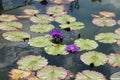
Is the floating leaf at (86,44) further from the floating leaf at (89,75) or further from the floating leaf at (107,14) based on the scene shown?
the floating leaf at (107,14)

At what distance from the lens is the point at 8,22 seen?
2.33 meters

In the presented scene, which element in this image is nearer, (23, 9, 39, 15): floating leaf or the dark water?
the dark water

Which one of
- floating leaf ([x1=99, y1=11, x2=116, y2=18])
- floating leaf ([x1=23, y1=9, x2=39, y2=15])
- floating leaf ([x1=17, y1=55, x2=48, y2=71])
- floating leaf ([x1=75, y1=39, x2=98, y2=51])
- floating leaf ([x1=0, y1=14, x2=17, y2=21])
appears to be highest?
floating leaf ([x1=23, y1=9, x2=39, y2=15])

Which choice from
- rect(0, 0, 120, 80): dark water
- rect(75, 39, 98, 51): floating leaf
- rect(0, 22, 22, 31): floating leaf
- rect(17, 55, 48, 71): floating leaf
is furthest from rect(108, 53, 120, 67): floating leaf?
rect(0, 22, 22, 31): floating leaf

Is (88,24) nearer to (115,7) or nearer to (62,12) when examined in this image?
(62,12)

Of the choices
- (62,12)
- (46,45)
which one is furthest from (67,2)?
(46,45)

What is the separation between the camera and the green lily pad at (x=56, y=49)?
1.99 m

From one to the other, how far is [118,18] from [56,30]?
62cm

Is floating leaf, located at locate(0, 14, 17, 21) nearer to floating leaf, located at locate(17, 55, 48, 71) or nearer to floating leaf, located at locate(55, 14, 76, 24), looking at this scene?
floating leaf, located at locate(55, 14, 76, 24)

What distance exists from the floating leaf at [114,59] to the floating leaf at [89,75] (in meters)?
0.15

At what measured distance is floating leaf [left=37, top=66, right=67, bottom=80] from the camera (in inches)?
68.6

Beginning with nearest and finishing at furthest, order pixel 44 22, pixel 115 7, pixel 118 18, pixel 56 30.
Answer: pixel 56 30 → pixel 44 22 → pixel 118 18 → pixel 115 7

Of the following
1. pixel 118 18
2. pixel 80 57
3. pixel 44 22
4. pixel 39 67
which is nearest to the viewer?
pixel 39 67

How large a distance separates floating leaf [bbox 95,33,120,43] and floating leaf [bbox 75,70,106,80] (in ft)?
1.32
